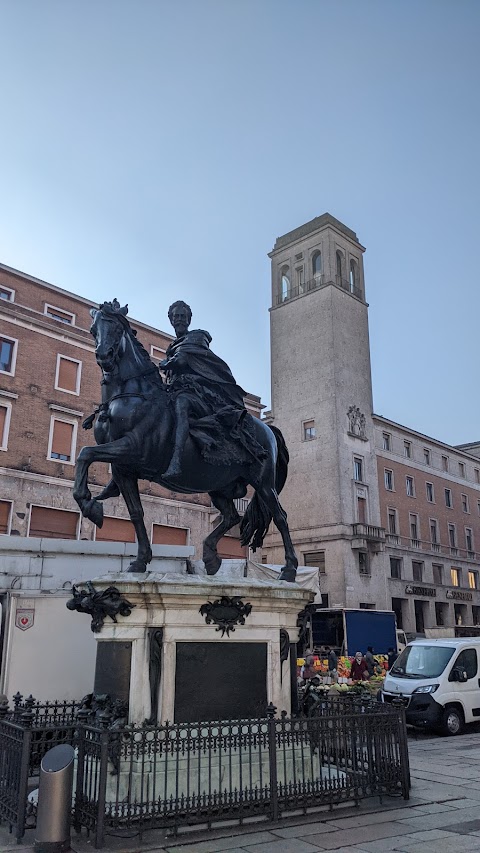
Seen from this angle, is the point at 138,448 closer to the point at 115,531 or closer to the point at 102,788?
the point at 102,788

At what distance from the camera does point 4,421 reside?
27188 millimetres

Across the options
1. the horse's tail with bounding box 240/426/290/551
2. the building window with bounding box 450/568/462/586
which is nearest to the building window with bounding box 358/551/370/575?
the building window with bounding box 450/568/462/586

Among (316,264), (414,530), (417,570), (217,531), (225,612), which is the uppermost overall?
(316,264)

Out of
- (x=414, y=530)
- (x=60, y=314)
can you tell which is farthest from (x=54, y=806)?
(x=414, y=530)

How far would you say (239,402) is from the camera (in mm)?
8805

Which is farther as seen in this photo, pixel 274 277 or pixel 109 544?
pixel 274 277

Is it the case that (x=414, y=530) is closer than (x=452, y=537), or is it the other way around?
(x=414, y=530)

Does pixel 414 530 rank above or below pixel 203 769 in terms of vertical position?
above

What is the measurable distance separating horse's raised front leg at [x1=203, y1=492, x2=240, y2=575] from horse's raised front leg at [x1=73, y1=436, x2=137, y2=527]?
1.71m

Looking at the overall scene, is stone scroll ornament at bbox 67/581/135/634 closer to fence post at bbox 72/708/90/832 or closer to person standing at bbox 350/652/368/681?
fence post at bbox 72/708/90/832

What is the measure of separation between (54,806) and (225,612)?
7.72 feet

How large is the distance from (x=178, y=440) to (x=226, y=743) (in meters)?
3.13

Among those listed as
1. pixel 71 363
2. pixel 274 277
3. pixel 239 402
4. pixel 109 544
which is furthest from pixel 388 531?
pixel 239 402

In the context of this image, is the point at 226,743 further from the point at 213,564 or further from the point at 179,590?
the point at 213,564
